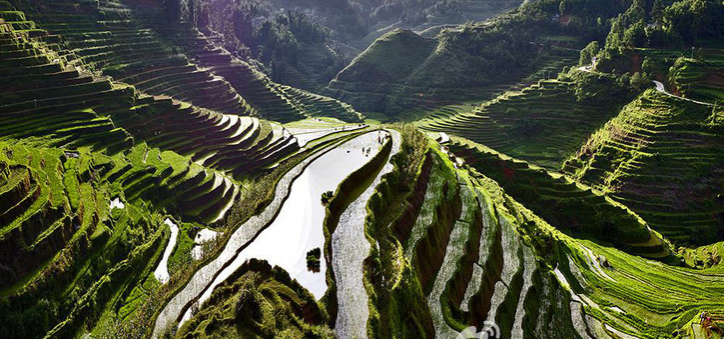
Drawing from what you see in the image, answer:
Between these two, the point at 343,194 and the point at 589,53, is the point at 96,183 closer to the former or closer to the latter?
the point at 343,194

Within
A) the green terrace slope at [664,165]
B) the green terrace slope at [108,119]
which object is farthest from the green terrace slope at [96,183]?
the green terrace slope at [664,165]

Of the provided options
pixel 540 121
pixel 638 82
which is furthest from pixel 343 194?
pixel 638 82

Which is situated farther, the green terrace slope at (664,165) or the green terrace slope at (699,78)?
the green terrace slope at (699,78)

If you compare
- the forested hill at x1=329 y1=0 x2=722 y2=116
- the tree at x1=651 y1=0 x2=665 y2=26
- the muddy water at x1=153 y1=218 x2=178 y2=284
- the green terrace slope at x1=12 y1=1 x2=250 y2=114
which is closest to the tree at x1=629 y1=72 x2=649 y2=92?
the tree at x1=651 y1=0 x2=665 y2=26

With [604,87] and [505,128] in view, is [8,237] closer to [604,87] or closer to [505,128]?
[505,128]

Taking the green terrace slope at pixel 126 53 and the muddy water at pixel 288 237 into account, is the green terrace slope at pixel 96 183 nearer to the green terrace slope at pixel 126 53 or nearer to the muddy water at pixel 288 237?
the muddy water at pixel 288 237

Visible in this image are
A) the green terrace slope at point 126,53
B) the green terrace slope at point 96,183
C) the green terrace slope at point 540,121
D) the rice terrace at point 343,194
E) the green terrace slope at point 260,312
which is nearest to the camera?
the green terrace slope at point 260,312

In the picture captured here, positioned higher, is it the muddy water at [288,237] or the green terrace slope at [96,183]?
the muddy water at [288,237]
